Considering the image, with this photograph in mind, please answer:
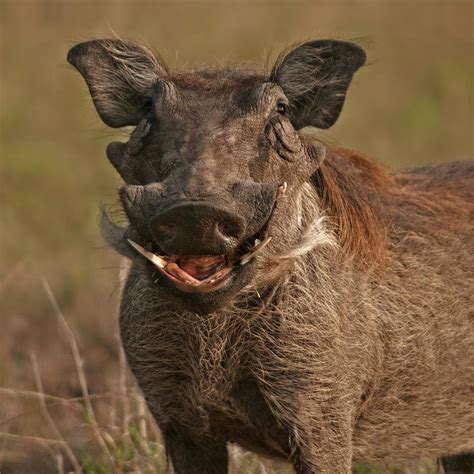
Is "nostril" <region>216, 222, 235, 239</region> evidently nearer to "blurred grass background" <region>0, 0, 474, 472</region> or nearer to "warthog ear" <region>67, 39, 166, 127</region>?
"warthog ear" <region>67, 39, 166, 127</region>

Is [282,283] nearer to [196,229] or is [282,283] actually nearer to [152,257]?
[152,257]

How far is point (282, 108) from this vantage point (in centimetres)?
456

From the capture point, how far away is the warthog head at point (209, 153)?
158 inches

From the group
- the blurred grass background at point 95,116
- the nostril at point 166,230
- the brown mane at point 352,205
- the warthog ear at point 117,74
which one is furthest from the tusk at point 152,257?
the blurred grass background at point 95,116

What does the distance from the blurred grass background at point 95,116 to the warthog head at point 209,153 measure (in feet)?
6.62

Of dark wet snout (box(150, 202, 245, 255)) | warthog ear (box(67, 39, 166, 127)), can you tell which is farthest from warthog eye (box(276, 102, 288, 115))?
dark wet snout (box(150, 202, 245, 255))

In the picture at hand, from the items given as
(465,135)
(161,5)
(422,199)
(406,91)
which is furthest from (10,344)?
(161,5)

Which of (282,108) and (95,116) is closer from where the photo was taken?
(282,108)

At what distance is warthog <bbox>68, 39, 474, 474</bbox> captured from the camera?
4.22 meters

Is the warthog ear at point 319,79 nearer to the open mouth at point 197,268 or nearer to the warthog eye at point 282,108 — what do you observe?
the warthog eye at point 282,108

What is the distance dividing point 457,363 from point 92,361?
324 centimetres

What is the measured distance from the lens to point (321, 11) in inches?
648

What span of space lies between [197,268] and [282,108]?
72cm

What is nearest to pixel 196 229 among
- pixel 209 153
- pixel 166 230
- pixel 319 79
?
pixel 166 230
